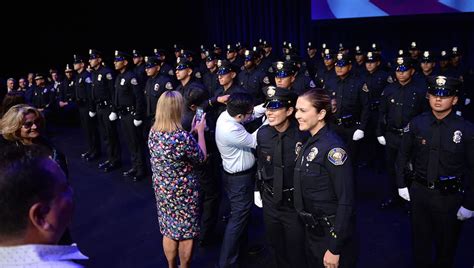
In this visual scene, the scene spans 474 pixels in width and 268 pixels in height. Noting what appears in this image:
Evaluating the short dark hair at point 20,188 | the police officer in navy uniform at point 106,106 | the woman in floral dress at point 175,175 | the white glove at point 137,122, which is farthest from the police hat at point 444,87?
the police officer in navy uniform at point 106,106

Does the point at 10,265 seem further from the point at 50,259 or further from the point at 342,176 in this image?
the point at 342,176

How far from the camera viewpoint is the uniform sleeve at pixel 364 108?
5.20 m

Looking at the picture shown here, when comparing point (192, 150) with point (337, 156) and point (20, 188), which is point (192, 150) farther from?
point (20, 188)

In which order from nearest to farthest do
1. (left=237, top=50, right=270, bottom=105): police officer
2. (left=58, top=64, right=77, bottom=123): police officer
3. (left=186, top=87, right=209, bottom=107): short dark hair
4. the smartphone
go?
the smartphone, (left=186, top=87, right=209, bottom=107): short dark hair, (left=237, top=50, right=270, bottom=105): police officer, (left=58, top=64, right=77, bottom=123): police officer

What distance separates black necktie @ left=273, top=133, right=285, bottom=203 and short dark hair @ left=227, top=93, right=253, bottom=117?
1.51 feet

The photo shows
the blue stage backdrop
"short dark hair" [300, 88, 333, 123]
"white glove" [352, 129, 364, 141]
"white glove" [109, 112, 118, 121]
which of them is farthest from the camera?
the blue stage backdrop

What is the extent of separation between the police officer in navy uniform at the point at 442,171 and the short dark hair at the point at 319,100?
0.95 m

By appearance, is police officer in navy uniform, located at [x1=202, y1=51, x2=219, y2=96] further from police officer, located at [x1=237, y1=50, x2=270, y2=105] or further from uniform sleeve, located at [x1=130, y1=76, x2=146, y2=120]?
uniform sleeve, located at [x1=130, y1=76, x2=146, y2=120]

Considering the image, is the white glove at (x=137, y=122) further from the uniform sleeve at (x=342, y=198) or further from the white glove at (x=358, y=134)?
the uniform sleeve at (x=342, y=198)

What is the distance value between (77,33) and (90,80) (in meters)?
6.10

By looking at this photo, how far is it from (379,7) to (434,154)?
7822 mm

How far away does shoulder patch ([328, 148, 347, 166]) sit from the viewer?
8.18ft

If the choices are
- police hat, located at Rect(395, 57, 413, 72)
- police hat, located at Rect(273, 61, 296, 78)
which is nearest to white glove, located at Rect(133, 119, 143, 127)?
police hat, located at Rect(273, 61, 296, 78)

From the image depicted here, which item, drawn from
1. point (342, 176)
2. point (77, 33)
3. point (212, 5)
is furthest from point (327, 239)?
point (212, 5)
